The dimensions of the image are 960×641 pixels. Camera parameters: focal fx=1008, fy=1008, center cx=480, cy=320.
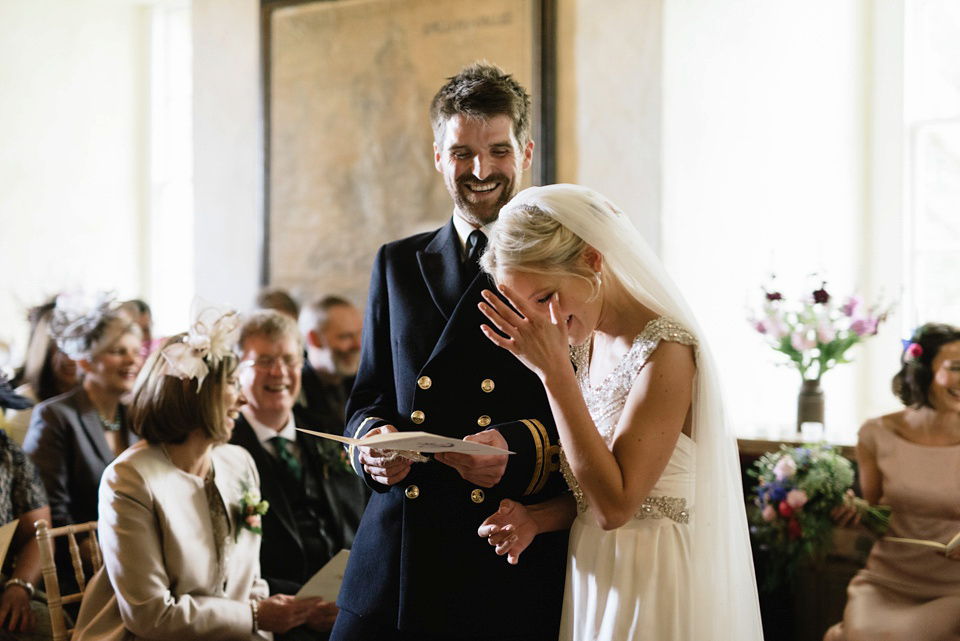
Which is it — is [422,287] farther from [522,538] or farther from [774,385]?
[774,385]

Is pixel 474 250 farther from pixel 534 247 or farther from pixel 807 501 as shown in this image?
pixel 807 501

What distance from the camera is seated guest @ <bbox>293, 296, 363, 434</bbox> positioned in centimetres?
514

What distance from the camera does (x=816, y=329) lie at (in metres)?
4.91

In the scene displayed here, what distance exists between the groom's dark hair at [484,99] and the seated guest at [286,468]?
192 cm

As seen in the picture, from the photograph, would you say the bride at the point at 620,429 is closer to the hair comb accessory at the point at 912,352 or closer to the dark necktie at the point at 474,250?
the dark necktie at the point at 474,250

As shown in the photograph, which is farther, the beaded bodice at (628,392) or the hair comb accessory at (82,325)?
the hair comb accessory at (82,325)

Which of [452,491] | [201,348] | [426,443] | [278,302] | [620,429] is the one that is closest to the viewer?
[426,443]

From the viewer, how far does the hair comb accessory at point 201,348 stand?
3230mm

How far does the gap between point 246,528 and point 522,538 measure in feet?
4.90

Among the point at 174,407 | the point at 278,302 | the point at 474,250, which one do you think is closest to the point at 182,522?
the point at 174,407

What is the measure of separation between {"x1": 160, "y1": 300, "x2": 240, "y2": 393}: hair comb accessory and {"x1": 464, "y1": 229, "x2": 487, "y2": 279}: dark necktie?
3.88 ft

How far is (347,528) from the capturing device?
4.13 meters

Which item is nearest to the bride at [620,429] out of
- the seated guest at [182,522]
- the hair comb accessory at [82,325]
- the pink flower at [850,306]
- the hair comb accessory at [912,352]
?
the seated guest at [182,522]

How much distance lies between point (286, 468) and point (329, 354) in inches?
57.9
